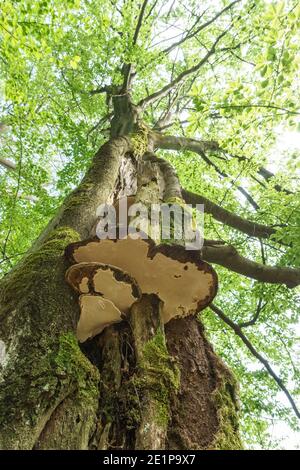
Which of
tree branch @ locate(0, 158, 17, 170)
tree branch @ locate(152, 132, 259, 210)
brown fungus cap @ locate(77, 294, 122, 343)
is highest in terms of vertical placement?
tree branch @ locate(0, 158, 17, 170)

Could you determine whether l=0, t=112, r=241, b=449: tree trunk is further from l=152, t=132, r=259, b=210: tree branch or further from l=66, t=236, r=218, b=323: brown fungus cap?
l=152, t=132, r=259, b=210: tree branch

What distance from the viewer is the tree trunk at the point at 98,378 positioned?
77.2 inches

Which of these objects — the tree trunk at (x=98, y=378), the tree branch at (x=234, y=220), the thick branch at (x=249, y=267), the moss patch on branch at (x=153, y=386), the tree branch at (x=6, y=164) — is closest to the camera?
the tree trunk at (x=98, y=378)

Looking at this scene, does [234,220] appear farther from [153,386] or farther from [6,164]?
[6,164]

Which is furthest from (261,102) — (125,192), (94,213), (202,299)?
(202,299)

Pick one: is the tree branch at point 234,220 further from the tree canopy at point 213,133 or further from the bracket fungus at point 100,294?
the bracket fungus at point 100,294

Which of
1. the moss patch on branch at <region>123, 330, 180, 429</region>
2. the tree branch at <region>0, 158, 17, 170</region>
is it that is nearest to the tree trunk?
the moss patch on branch at <region>123, 330, 180, 429</region>

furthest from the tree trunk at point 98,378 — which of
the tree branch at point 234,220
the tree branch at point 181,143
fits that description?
the tree branch at point 181,143

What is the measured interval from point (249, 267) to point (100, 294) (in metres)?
3.50

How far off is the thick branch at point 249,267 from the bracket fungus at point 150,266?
258 centimetres

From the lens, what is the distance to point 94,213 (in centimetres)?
407

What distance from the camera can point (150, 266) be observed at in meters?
2.77

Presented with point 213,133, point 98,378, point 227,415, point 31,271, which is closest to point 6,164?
point 213,133

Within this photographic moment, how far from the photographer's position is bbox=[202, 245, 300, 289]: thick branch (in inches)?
219
